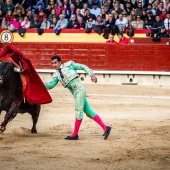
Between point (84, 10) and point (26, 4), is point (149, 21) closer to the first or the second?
point (84, 10)

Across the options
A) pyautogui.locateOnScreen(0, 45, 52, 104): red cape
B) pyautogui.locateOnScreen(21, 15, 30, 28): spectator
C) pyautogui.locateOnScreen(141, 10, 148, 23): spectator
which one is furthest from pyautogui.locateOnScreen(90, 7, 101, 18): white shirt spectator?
pyautogui.locateOnScreen(0, 45, 52, 104): red cape

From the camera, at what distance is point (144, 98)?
14.0 meters

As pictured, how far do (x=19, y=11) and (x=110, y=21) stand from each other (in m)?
2.87

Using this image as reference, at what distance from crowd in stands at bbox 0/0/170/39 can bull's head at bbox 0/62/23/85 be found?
826 centimetres

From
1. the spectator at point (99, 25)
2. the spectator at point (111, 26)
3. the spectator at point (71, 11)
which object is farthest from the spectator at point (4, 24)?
the spectator at point (111, 26)

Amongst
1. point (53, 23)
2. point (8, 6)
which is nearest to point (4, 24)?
point (8, 6)

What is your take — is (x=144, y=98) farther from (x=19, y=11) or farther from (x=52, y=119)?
(x=19, y=11)

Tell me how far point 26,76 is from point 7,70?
29 centimetres

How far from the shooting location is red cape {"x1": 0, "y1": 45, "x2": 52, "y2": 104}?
8719 mm

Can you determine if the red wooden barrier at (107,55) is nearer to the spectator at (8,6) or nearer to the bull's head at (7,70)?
the spectator at (8,6)

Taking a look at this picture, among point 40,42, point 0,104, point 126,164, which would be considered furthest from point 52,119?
point 40,42

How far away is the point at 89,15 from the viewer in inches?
682

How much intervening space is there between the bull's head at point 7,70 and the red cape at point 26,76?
0.19 ft

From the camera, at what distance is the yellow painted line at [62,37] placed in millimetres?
17906
